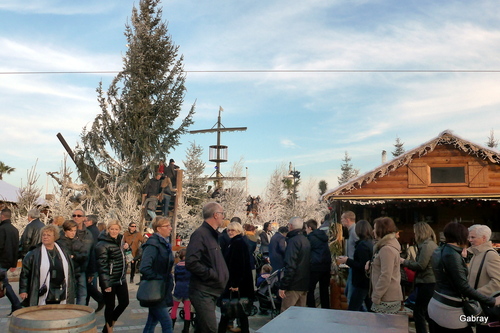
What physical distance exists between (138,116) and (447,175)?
1705cm

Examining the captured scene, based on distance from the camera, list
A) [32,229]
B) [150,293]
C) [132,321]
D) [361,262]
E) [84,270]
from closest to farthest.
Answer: [150,293]
[361,262]
[84,270]
[132,321]
[32,229]

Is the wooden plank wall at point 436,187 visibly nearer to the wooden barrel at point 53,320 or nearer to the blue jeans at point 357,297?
the blue jeans at point 357,297

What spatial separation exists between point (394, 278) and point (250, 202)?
29.3 m

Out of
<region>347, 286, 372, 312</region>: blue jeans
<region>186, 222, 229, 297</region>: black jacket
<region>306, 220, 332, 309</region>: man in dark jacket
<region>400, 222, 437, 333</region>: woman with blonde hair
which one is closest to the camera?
<region>186, 222, 229, 297</region>: black jacket

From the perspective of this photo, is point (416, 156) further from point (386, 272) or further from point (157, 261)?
point (157, 261)

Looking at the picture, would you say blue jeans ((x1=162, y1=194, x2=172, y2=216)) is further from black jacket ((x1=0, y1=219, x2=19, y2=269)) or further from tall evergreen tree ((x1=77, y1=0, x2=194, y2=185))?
black jacket ((x1=0, y1=219, x2=19, y2=269))

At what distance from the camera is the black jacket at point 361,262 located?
6.30 m

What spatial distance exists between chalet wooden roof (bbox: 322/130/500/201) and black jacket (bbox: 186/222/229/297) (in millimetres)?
8201

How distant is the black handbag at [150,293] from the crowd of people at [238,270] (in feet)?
0.29

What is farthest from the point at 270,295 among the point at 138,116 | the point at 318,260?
the point at 138,116

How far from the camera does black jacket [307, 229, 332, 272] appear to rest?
776 cm

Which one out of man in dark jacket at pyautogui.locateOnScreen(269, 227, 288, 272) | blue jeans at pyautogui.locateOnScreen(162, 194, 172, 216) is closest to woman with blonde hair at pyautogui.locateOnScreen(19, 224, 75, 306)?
man in dark jacket at pyautogui.locateOnScreen(269, 227, 288, 272)

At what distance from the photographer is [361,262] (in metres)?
6.30

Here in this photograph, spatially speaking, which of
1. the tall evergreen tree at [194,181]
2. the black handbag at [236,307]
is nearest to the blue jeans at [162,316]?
the black handbag at [236,307]
